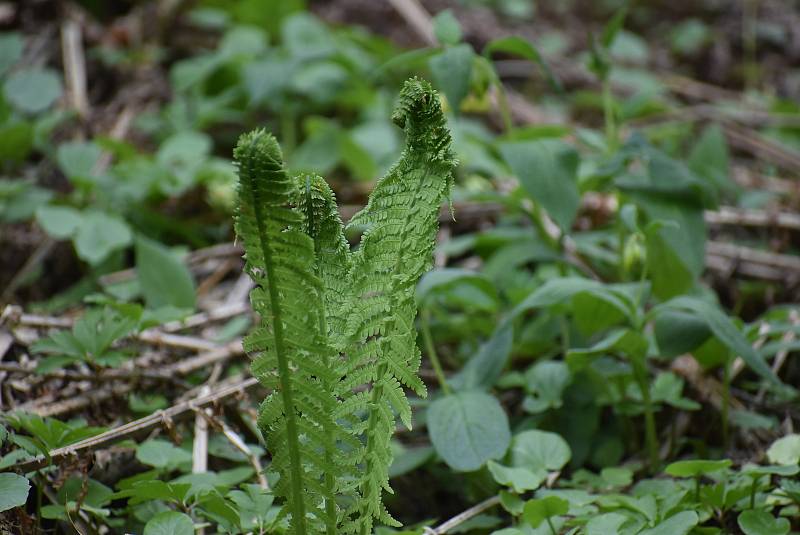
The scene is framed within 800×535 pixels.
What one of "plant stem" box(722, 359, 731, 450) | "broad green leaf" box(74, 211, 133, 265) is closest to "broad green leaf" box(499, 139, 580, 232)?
"plant stem" box(722, 359, 731, 450)

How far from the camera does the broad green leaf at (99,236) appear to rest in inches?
86.6

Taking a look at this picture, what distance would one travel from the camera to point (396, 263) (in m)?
1.11

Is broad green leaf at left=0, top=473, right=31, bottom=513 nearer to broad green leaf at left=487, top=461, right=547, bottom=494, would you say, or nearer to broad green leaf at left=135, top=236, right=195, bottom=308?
broad green leaf at left=487, top=461, right=547, bottom=494

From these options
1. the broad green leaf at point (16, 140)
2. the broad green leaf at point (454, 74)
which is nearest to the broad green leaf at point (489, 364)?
the broad green leaf at point (454, 74)

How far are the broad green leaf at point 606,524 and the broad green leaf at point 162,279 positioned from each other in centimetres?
114

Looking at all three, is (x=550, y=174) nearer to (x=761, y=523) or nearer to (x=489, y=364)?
(x=489, y=364)

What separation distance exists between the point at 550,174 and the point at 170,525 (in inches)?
44.0

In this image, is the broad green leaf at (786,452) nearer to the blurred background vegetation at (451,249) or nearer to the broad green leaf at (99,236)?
the blurred background vegetation at (451,249)

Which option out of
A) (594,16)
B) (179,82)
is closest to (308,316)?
(179,82)

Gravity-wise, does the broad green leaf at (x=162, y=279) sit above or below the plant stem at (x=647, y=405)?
above

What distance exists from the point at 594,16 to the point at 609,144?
3.04 meters

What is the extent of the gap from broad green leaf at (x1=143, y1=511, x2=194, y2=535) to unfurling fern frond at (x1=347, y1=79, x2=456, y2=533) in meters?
0.26

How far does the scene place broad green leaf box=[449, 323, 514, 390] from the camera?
165 centimetres

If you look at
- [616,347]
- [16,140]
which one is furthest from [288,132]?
[616,347]
